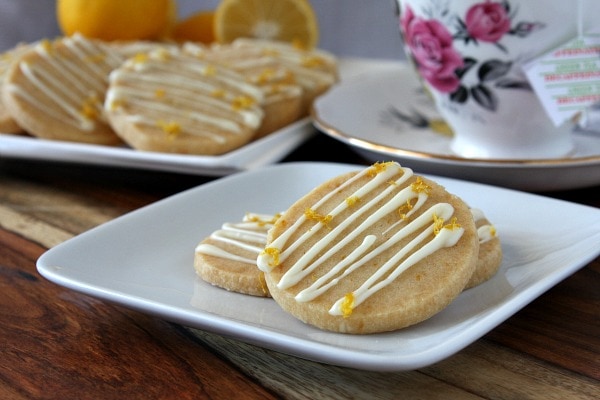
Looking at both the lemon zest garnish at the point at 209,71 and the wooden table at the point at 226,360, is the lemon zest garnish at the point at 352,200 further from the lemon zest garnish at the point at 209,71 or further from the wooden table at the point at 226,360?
the lemon zest garnish at the point at 209,71

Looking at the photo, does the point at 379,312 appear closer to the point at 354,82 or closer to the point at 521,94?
the point at 521,94

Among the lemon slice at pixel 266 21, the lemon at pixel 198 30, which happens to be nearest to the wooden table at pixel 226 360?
the lemon slice at pixel 266 21

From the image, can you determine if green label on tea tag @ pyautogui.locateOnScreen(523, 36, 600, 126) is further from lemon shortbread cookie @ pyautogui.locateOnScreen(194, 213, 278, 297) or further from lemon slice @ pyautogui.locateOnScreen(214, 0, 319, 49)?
lemon slice @ pyautogui.locateOnScreen(214, 0, 319, 49)

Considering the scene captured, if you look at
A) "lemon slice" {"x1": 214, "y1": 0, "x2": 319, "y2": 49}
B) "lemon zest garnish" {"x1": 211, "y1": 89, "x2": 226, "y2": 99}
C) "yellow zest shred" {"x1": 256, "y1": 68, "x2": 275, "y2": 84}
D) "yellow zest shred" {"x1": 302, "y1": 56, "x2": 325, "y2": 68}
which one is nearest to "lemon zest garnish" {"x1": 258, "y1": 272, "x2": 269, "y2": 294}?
"lemon zest garnish" {"x1": 211, "y1": 89, "x2": 226, "y2": 99}

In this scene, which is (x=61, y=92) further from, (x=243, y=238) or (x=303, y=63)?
(x=243, y=238)

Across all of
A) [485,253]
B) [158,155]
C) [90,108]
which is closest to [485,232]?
[485,253]

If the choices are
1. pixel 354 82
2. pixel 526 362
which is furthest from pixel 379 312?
pixel 354 82
